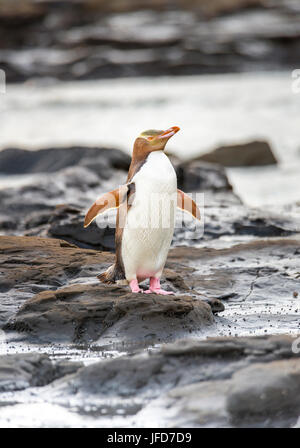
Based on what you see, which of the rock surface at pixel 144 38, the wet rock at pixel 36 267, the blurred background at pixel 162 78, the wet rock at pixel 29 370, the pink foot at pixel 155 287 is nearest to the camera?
the wet rock at pixel 29 370

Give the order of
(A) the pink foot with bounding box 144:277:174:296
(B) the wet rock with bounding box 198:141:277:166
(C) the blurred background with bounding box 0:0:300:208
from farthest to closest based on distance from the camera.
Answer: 1. (C) the blurred background with bounding box 0:0:300:208
2. (B) the wet rock with bounding box 198:141:277:166
3. (A) the pink foot with bounding box 144:277:174:296

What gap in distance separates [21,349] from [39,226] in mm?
4222

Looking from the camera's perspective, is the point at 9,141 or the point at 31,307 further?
the point at 9,141

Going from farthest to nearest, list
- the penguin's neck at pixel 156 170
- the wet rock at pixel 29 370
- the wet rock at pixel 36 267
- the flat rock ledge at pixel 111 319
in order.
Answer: the wet rock at pixel 36 267
the penguin's neck at pixel 156 170
the flat rock ledge at pixel 111 319
the wet rock at pixel 29 370

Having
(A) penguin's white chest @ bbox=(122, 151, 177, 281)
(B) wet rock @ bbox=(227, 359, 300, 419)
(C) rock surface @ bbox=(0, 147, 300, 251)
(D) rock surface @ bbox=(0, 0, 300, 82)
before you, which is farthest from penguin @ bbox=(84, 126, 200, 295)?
(D) rock surface @ bbox=(0, 0, 300, 82)

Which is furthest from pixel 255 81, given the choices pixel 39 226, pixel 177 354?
pixel 177 354

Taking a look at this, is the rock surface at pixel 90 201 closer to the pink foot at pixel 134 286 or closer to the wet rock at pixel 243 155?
the pink foot at pixel 134 286

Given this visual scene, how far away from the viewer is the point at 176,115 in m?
23.2

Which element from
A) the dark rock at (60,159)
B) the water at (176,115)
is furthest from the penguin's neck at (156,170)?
the water at (176,115)

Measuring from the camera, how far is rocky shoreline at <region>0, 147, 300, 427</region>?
14.9 ft

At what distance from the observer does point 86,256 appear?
23.3 ft

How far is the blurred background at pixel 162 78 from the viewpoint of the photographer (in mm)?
19453

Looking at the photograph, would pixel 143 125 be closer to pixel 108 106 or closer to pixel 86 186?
pixel 108 106

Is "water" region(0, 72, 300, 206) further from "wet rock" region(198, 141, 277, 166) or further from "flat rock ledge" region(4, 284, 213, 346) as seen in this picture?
"flat rock ledge" region(4, 284, 213, 346)
